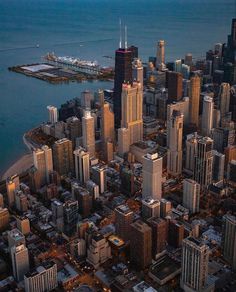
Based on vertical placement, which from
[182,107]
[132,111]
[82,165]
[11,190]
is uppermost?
[132,111]

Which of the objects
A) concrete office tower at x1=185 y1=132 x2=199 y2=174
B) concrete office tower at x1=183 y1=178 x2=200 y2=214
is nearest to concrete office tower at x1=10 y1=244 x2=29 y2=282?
concrete office tower at x1=183 y1=178 x2=200 y2=214

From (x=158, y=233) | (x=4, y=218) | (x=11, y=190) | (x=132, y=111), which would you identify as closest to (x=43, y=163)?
(x=11, y=190)

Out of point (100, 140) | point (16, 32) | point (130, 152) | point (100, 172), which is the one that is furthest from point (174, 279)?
point (16, 32)

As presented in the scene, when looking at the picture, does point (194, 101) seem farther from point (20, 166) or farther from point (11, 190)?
A: point (11, 190)

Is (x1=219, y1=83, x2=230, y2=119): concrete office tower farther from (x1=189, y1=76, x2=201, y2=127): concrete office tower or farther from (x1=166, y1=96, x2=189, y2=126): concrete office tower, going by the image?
(x1=166, y1=96, x2=189, y2=126): concrete office tower

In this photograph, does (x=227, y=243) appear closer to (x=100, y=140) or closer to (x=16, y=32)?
(x=100, y=140)
